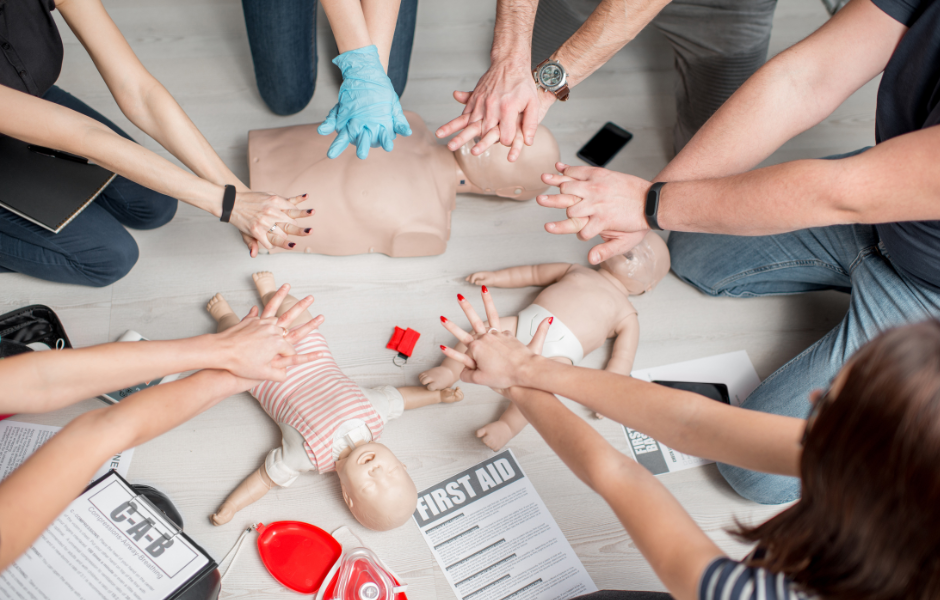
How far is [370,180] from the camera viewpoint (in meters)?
1.43

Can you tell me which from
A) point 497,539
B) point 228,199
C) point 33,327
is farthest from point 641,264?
point 33,327

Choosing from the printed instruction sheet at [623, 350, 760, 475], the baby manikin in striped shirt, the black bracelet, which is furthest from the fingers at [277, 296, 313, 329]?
the printed instruction sheet at [623, 350, 760, 475]

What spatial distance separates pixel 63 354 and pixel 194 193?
46cm

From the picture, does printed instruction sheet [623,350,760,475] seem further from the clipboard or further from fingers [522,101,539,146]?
the clipboard

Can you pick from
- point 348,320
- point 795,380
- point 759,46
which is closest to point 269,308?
point 348,320

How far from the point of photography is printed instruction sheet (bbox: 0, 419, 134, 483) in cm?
127

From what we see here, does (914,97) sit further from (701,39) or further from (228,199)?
(228,199)

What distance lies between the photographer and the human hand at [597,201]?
46.4 inches

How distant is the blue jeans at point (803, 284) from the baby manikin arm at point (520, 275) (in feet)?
1.21

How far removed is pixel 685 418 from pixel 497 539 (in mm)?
658

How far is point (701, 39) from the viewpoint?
1.56 m

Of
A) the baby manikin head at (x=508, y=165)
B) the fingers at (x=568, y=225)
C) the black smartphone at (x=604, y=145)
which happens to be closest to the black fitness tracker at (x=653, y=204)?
the fingers at (x=568, y=225)

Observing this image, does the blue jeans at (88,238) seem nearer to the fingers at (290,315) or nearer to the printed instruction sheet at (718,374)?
the fingers at (290,315)

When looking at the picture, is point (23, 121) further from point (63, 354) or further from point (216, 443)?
point (216, 443)
